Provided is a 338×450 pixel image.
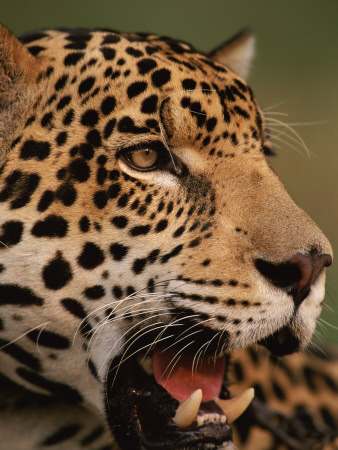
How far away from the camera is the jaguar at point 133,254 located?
9.58 ft

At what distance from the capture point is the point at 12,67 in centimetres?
311

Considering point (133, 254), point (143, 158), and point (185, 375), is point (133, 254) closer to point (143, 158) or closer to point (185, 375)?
point (143, 158)

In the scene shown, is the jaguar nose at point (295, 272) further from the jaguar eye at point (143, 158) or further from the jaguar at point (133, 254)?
the jaguar eye at point (143, 158)

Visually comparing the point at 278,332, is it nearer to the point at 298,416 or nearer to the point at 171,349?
the point at 171,349

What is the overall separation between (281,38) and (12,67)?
1030 cm

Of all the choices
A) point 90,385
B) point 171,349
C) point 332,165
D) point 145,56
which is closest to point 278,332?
point 171,349

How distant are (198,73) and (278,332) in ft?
3.75

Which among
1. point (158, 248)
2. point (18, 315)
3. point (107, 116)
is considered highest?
point (107, 116)

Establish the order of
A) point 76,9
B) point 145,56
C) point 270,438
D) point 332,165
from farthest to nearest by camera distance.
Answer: point 76,9 → point 332,165 → point 270,438 → point 145,56

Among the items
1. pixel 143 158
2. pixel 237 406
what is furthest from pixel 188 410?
pixel 143 158

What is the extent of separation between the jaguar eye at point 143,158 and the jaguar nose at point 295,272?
61cm

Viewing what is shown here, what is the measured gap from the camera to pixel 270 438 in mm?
3842

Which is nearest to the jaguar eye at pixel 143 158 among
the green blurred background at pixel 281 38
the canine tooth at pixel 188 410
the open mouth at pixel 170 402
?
the open mouth at pixel 170 402

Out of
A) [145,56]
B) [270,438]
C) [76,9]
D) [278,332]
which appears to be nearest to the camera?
[278,332]
